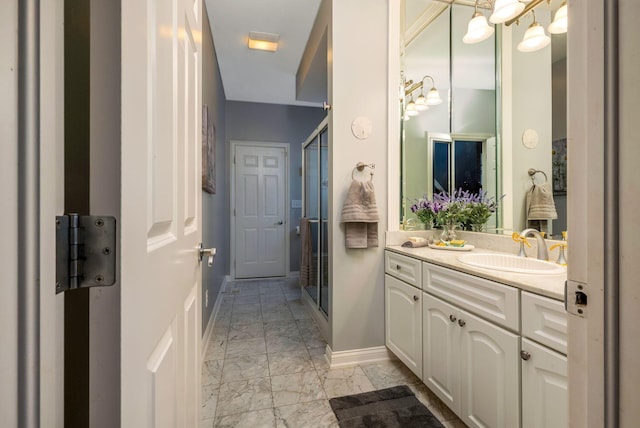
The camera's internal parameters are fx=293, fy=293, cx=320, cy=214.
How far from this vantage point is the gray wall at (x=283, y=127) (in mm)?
4324

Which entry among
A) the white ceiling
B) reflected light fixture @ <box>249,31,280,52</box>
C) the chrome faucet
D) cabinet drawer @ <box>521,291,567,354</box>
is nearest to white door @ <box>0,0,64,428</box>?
cabinet drawer @ <box>521,291,567,354</box>

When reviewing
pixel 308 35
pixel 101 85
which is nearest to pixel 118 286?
pixel 101 85

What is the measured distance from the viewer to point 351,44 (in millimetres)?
2018

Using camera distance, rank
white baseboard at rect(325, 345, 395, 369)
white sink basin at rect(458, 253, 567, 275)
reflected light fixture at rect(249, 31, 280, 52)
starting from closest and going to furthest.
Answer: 1. white sink basin at rect(458, 253, 567, 275)
2. white baseboard at rect(325, 345, 395, 369)
3. reflected light fixture at rect(249, 31, 280, 52)

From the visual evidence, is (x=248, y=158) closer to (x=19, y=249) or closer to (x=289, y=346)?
(x=289, y=346)

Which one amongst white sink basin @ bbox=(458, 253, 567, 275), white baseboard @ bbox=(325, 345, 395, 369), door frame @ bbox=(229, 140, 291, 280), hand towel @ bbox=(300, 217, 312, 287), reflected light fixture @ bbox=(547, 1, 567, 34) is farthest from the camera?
door frame @ bbox=(229, 140, 291, 280)

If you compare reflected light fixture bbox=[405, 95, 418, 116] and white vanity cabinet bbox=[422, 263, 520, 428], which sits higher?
reflected light fixture bbox=[405, 95, 418, 116]

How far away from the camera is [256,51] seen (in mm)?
2957

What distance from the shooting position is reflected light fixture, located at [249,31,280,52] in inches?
105

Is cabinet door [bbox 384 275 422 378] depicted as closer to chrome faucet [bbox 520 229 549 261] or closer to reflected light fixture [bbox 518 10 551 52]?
chrome faucet [bbox 520 229 549 261]

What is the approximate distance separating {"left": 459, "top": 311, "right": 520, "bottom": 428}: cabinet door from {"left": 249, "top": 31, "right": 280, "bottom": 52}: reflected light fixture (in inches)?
107

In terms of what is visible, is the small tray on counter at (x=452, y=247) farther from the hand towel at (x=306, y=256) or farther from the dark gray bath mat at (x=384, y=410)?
the hand towel at (x=306, y=256)

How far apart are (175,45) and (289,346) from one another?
217 cm

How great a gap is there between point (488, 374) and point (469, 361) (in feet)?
0.34
